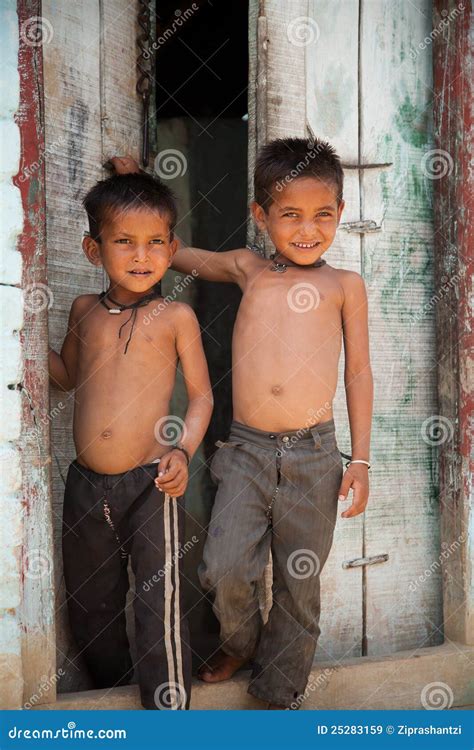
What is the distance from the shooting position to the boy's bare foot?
288cm

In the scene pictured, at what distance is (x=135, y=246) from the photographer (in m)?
2.74

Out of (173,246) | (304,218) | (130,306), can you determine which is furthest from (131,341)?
(304,218)

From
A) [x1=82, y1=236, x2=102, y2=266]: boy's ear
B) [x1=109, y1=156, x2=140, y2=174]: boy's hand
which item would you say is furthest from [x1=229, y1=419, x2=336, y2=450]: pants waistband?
[x1=109, y1=156, x2=140, y2=174]: boy's hand

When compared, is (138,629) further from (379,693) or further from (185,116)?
(185,116)

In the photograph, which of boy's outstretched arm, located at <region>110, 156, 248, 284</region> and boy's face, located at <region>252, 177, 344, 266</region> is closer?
boy's face, located at <region>252, 177, 344, 266</region>

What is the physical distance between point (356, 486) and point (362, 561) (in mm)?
559

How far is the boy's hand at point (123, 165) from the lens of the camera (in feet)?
9.98

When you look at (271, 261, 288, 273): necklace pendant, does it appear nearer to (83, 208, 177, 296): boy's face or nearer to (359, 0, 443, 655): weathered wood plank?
(83, 208, 177, 296): boy's face

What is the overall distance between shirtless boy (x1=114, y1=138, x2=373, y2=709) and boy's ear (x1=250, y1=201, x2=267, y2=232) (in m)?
→ 0.02

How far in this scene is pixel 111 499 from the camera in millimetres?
2729

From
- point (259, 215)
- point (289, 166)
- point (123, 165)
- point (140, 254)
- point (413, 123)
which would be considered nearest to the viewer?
point (140, 254)

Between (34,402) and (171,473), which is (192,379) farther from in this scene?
(34,402)

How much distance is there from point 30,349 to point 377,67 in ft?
5.44

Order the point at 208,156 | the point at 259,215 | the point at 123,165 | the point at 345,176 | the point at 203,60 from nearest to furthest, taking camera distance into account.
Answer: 1. the point at 259,215
2. the point at 123,165
3. the point at 345,176
4. the point at 203,60
5. the point at 208,156
